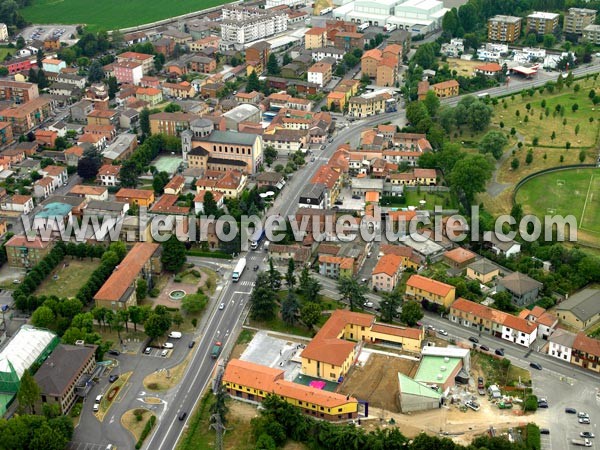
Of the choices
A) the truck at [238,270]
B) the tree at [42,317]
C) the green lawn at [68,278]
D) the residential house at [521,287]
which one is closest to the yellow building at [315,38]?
the truck at [238,270]

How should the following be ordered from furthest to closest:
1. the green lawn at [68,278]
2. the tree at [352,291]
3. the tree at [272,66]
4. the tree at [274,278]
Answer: the tree at [272,66] < the green lawn at [68,278] < the tree at [274,278] < the tree at [352,291]

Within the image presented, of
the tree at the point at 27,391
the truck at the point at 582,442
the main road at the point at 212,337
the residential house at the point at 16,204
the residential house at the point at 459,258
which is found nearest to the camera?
the truck at the point at 582,442

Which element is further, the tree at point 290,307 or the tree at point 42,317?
the tree at point 290,307

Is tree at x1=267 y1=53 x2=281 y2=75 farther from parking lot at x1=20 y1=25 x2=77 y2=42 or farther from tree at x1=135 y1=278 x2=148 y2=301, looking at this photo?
tree at x1=135 y1=278 x2=148 y2=301

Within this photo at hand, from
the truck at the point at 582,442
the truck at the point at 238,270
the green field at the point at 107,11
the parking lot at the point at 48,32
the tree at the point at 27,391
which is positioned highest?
the green field at the point at 107,11

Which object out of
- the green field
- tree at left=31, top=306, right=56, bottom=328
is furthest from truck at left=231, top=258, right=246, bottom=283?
the green field

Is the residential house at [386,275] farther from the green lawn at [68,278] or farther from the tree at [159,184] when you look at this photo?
the tree at [159,184]
